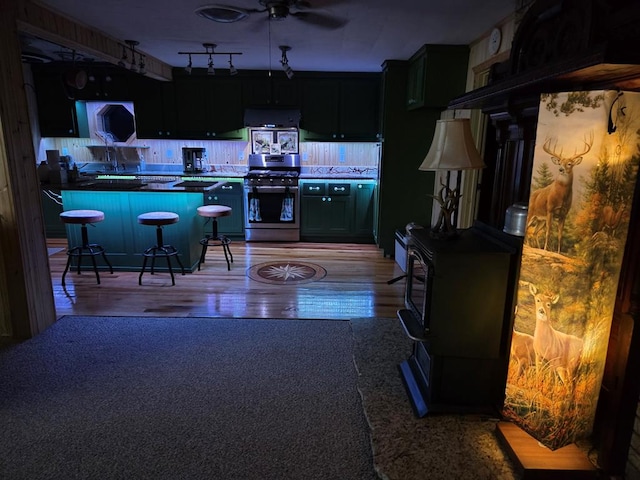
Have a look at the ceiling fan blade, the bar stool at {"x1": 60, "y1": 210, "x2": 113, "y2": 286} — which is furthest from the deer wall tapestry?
the bar stool at {"x1": 60, "y1": 210, "x2": 113, "y2": 286}

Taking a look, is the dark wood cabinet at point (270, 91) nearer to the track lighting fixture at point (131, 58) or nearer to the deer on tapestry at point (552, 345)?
the track lighting fixture at point (131, 58)

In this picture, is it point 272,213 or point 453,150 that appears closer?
point 453,150

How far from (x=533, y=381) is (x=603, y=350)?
1.02 feet

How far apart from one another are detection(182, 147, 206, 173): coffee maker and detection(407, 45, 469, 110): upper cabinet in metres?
3.44

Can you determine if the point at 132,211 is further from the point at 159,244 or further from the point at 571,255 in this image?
the point at 571,255

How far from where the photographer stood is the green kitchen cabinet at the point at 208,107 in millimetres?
5992

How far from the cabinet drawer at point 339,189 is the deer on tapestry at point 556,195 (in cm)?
425

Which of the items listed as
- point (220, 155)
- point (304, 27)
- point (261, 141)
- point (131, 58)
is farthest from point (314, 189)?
point (131, 58)

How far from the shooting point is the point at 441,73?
13.7 ft

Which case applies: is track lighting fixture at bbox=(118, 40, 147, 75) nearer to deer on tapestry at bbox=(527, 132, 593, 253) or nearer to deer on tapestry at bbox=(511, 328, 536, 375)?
deer on tapestry at bbox=(527, 132, 593, 253)

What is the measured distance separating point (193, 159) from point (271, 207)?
1.45 m

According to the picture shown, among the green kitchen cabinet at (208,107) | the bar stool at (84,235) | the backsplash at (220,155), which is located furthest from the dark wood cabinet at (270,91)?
the bar stool at (84,235)

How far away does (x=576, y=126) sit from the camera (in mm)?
1585

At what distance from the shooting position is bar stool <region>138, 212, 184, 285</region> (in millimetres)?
4082
